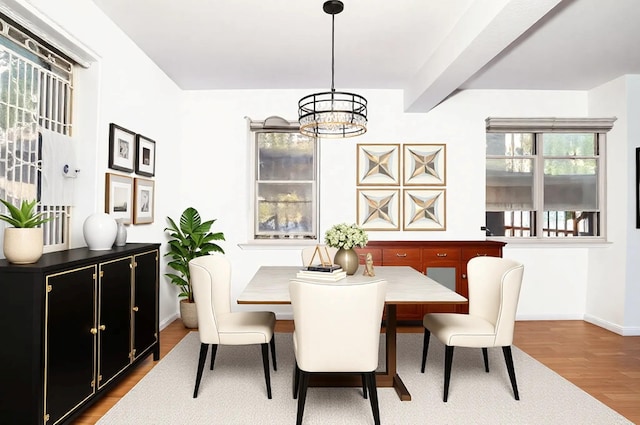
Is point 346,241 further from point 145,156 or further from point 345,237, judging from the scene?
point 145,156

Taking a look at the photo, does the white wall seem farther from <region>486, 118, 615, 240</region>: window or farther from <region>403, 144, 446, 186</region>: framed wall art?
<region>486, 118, 615, 240</region>: window

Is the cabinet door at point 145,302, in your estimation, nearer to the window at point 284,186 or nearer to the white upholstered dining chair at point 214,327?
the white upholstered dining chair at point 214,327

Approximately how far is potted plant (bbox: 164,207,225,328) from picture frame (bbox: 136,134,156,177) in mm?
673

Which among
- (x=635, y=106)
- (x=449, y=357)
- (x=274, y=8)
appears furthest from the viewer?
(x=635, y=106)

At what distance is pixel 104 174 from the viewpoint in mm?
3281

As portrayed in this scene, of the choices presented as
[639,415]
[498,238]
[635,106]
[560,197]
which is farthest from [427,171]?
[639,415]

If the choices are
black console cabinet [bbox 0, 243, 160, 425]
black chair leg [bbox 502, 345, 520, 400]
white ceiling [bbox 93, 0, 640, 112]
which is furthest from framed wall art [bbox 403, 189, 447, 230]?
black console cabinet [bbox 0, 243, 160, 425]

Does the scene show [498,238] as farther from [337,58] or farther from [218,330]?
[218,330]

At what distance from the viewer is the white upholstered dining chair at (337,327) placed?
7.16ft

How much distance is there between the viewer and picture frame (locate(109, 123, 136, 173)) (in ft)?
10.9

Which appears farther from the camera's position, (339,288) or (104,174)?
(104,174)

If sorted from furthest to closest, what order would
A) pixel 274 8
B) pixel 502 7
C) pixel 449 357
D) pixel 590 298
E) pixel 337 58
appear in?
pixel 590 298 → pixel 337 58 → pixel 274 8 → pixel 449 357 → pixel 502 7

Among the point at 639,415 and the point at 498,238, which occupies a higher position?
the point at 498,238

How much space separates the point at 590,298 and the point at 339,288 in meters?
4.14
